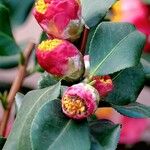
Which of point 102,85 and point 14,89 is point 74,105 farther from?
point 14,89

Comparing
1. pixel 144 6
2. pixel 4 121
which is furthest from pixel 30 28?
pixel 4 121

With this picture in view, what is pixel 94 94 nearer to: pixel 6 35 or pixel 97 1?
pixel 97 1

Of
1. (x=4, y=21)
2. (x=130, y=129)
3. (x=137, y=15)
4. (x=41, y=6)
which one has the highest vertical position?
(x=41, y=6)

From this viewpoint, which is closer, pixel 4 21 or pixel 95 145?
pixel 95 145

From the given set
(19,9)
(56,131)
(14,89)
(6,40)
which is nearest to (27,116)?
(56,131)

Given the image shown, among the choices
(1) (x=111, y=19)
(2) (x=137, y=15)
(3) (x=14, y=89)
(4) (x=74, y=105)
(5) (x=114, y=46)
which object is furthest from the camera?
(2) (x=137, y=15)

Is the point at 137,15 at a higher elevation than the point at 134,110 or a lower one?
lower

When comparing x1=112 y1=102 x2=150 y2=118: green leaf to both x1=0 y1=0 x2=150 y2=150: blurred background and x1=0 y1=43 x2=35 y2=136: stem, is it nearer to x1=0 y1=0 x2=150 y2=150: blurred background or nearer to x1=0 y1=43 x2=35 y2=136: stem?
x1=0 y1=0 x2=150 y2=150: blurred background
